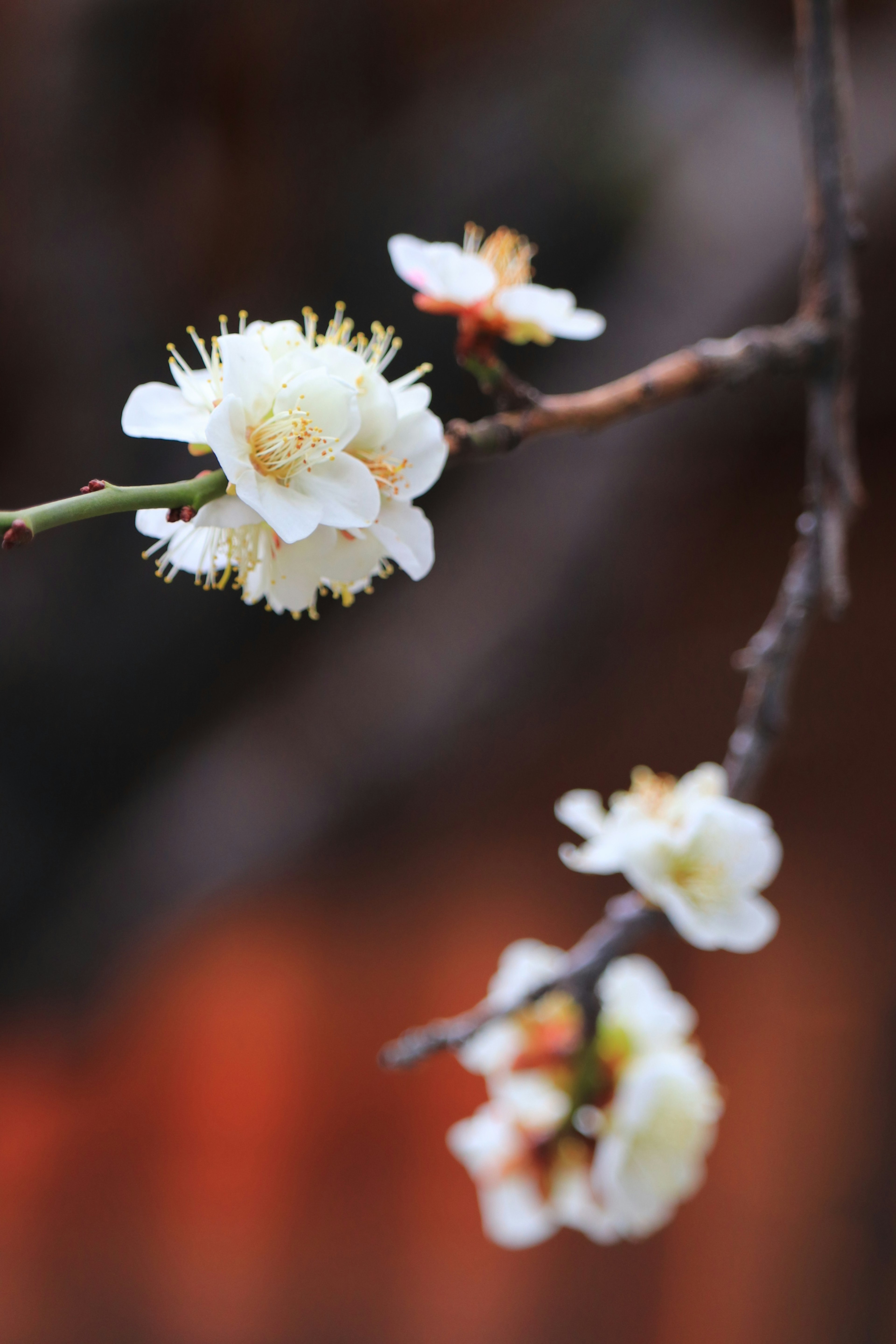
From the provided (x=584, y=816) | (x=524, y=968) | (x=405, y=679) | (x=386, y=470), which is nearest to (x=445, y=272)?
(x=386, y=470)

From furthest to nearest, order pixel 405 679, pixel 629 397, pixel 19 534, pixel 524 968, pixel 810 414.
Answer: pixel 405 679 → pixel 524 968 → pixel 810 414 → pixel 629 397 → pixel 19 534

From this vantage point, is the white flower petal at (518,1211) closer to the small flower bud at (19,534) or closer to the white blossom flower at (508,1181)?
the white blossom flower at (508,1181)

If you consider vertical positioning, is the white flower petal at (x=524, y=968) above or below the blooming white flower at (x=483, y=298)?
below

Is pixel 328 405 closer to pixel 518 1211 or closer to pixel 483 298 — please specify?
pixel 483 298

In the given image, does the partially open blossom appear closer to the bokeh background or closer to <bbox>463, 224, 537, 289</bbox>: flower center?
<bbox>463, 224, 537, 289</bbox>: flower center

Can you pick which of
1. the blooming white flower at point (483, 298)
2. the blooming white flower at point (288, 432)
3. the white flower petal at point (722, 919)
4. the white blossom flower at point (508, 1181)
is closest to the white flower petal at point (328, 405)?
the blooming white flower at point (288, 432)

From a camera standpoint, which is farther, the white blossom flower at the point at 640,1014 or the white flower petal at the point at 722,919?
the white blossom flower at the point at 640,1014

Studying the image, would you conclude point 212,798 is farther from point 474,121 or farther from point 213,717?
point 474,121
